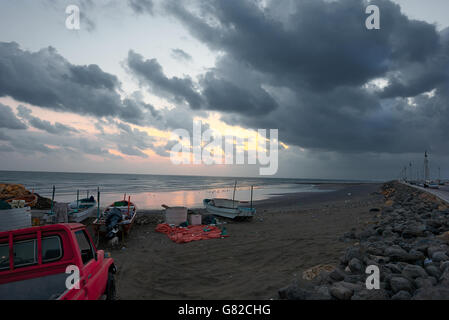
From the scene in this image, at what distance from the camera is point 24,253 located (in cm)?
460

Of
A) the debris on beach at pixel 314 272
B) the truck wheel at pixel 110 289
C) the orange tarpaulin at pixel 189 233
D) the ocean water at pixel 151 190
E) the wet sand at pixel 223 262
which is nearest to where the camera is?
the truck wheel at pixel 110 289

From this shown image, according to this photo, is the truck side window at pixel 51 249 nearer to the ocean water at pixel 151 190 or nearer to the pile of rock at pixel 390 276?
the pile of rock at pixel 390 276

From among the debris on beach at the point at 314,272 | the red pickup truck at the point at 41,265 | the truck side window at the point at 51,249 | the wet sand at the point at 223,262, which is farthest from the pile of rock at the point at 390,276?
the truck side window at the point at 51,249

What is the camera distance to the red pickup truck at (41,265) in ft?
14.6

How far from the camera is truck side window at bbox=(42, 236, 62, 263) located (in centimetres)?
466

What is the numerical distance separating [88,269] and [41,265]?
77cm

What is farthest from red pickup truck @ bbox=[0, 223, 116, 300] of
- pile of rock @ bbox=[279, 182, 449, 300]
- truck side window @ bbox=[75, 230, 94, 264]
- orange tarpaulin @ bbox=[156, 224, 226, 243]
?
orange tarpaulin @ bbox=[156, 224, 226, 243]

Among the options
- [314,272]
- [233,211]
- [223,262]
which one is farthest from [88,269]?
[233,211]

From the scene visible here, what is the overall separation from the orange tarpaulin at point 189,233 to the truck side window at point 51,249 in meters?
9.08

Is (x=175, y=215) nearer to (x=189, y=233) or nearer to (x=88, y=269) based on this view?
(x=189, y=233)

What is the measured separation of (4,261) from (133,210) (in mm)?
14850

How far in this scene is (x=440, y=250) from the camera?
669 cm
